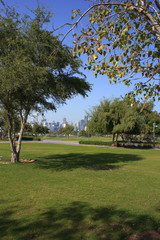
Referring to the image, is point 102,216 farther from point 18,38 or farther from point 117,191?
point 18,38

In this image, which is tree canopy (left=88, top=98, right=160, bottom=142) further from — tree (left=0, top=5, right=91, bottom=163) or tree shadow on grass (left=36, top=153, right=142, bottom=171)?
tree (left=0, top=5, right=91, bottom=163)

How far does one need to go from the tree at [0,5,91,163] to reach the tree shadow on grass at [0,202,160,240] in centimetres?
774

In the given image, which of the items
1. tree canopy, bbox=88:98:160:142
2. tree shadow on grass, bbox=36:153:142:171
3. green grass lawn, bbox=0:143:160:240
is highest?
tree canopy, bbox=88:98:160:142

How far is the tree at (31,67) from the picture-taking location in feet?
Answer: 38.9

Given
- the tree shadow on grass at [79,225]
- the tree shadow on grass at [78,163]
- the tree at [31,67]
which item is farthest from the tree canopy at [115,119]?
the tree shadow on grass at [79,225]

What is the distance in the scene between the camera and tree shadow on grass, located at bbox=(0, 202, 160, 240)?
461cm

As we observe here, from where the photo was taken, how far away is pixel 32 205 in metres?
6.51

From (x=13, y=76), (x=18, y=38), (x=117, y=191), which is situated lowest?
(x=117, y=191)

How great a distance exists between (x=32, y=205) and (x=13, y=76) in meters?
7.23

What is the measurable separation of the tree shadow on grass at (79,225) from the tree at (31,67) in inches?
305

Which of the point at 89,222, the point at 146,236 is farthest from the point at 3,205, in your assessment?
the point at 146,236

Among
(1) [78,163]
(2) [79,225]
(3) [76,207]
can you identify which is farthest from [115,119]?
(2) [79,225]

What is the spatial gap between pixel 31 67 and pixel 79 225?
9215 millimetres

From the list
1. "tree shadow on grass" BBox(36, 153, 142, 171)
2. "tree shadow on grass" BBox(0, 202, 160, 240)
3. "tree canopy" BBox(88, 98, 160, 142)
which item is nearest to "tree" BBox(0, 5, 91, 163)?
"tree shadow on grass" BBox(36, 153, 142, 171)
